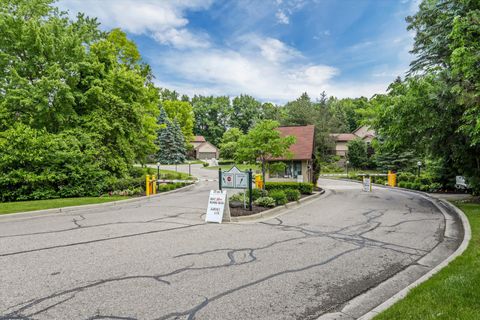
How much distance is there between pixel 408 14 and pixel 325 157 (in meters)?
37.1

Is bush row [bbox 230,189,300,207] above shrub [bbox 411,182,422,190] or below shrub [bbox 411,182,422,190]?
above

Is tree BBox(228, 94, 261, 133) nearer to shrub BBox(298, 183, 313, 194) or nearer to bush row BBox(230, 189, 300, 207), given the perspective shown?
shrub BBox(298, 183, 313, 194)

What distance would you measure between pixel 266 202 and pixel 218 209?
10.3 feet

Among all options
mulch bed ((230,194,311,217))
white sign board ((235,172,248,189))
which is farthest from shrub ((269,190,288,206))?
white sign board ((235,172,248,189))

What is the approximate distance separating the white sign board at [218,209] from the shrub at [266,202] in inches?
110

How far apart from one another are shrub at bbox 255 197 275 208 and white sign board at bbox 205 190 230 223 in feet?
9.14

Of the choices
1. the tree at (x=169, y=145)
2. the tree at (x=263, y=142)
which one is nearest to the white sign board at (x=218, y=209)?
the tree at (x=263, y=142)

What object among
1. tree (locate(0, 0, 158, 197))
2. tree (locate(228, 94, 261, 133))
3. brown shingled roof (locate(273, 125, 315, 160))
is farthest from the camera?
tree (locate(228, 94, 261, 133))

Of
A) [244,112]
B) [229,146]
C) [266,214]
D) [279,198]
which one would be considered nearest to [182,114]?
[244,112]

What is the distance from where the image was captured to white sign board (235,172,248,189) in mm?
11414

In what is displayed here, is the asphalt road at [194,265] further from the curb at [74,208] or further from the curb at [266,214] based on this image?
the curb at [266,214]

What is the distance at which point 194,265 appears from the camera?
5.76 meters

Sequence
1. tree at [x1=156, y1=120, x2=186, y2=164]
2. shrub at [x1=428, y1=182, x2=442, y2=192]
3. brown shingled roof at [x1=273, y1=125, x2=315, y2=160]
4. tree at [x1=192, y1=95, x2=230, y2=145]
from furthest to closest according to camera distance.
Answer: tree at [x1=192, y1=95, x2=230, y2=145], tree at [x1=156, y1=120, x2=186, y2=164], brown shingled roof at [x1=273, y1=125, x2=315, y2=160], shrub at [x1=428, y1=182, x2=442, y2=192]

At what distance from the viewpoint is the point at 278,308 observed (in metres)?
4.10
